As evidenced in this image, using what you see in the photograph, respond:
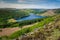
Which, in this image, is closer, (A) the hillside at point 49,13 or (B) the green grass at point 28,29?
(B) the green grass at point 28,29

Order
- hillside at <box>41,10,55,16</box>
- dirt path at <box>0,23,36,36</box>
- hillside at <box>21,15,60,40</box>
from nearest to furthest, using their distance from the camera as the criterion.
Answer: hillside at <box>21,15,60,40</box> → dirt path at <box>0,23,36,36</box> → hillside at <box>41,10,55,16</box>

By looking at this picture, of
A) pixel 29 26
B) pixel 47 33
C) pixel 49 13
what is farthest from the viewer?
pixel 49 13

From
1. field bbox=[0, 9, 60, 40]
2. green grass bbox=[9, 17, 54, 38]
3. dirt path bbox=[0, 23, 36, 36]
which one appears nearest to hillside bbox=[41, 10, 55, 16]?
field bbox=[0, 9, 60, 40]

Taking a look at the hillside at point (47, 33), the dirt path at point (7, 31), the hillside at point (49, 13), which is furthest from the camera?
the hillside at point (49, 13)

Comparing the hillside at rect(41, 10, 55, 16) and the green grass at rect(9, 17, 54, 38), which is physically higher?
the hillside at rect(41, 10, 55, 16)

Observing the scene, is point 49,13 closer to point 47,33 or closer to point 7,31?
point 47,33

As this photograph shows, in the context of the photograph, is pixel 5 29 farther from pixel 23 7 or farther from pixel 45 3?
pixel 45 3

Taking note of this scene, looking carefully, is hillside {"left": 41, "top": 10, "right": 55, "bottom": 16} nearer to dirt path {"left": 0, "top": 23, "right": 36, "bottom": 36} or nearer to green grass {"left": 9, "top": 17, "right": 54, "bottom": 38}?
green grass {"left": 9, "top": 17, "right": 54, "bottom": 38}

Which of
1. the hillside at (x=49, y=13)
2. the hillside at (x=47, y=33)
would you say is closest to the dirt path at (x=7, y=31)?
the hillside at (x=47, y=33)

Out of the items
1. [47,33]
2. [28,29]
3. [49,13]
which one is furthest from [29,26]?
[49,13]

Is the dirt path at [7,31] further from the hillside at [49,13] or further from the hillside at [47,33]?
the hillside at [49,13]

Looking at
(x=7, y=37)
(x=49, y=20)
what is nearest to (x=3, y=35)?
(x=7, y=37)
